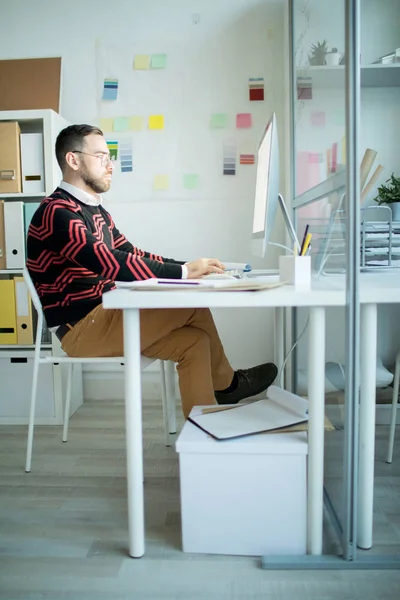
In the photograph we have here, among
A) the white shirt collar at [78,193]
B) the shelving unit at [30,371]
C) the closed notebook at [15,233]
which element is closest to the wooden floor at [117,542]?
the shelving unit at [30,371]

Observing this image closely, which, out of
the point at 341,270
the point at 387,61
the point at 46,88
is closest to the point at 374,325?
the point at 341,270

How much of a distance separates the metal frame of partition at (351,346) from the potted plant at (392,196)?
1.11 metres

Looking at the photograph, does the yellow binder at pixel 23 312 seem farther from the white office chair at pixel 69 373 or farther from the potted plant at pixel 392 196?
the potted plant at pixel 392 196

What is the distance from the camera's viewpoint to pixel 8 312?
2.61m

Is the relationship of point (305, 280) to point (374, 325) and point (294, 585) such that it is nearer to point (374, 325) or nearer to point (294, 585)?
point (374, 325)

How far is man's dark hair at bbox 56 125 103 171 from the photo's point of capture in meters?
2.21

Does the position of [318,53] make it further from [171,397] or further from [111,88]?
[171,397]

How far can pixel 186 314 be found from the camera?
1.83 meters

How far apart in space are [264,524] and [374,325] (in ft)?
1.82

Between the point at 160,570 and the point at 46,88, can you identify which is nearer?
the point at 160,570

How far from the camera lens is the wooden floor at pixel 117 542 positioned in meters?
1.27

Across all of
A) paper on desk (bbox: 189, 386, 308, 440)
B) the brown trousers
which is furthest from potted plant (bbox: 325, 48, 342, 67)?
paper on desk (bbox: 189, 386, 308, 440)

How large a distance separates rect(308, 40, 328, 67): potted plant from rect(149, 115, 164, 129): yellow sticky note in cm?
98

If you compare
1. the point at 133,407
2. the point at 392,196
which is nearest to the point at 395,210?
the point at 392,196
